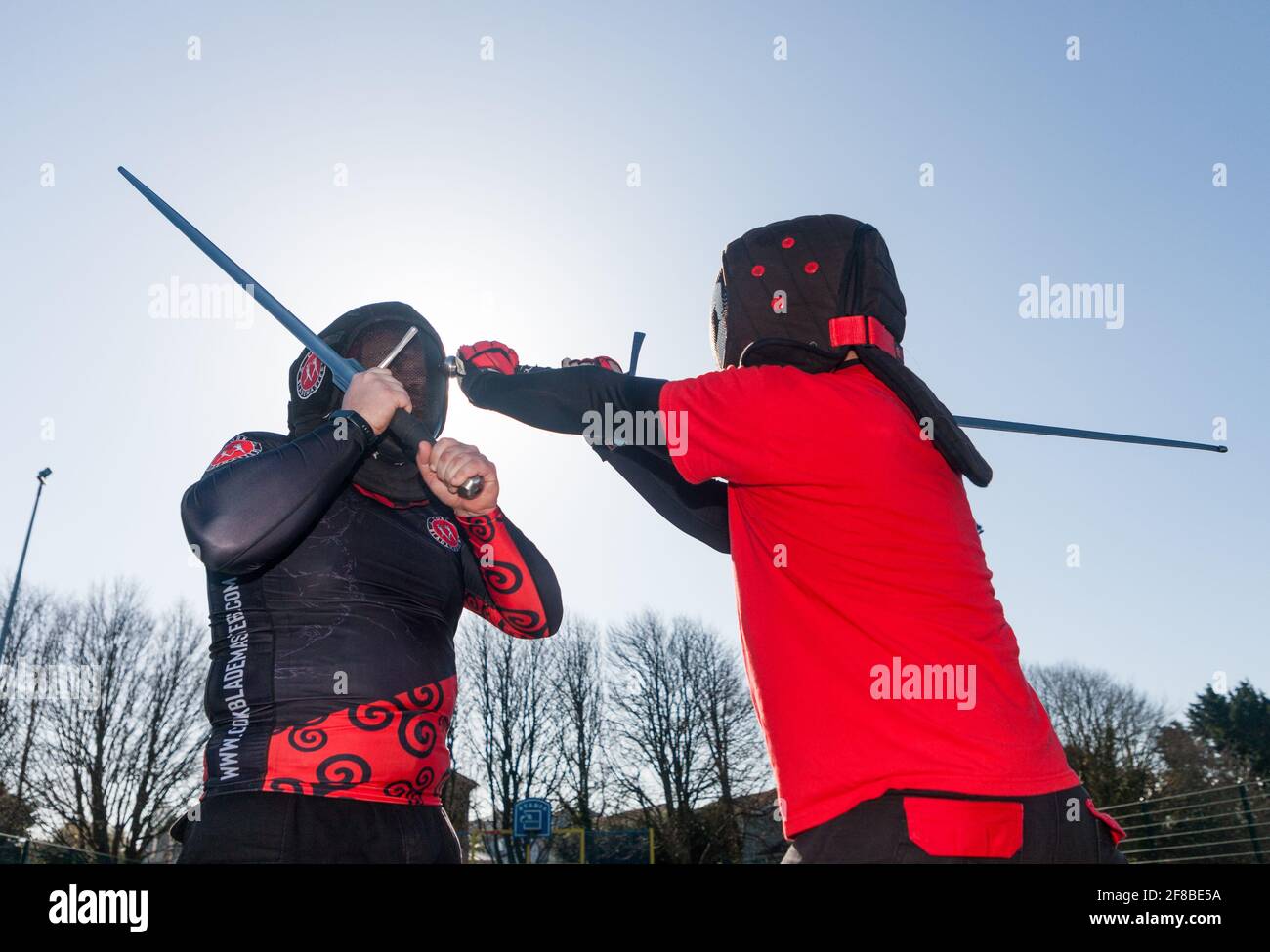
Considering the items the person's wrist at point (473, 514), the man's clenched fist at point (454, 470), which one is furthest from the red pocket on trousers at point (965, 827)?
the person's wrist at point (473, 514)

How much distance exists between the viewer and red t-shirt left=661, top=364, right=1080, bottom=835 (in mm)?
1983

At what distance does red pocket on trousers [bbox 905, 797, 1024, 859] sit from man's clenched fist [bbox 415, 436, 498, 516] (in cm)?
153

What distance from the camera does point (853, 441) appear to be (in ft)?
7.40

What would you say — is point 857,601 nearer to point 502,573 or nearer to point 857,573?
point 857,573

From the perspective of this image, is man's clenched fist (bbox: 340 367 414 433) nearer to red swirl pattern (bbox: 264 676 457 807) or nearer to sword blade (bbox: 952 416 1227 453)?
red swirl pattern (bbox: 264 676 457 807)

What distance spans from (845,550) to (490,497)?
4.28 feet

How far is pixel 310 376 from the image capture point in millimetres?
3338

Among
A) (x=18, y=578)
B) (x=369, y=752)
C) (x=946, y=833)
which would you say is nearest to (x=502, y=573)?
(x=369, y=752)

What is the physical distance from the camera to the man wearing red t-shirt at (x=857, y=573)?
6.37 ft

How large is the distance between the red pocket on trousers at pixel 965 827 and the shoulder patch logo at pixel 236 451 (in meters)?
2.07

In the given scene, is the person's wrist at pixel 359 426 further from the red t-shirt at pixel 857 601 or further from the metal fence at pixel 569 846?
the metal fence at pixel 569 846

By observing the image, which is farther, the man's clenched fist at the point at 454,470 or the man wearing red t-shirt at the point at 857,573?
the man's clenched fist at the point at 454,470
